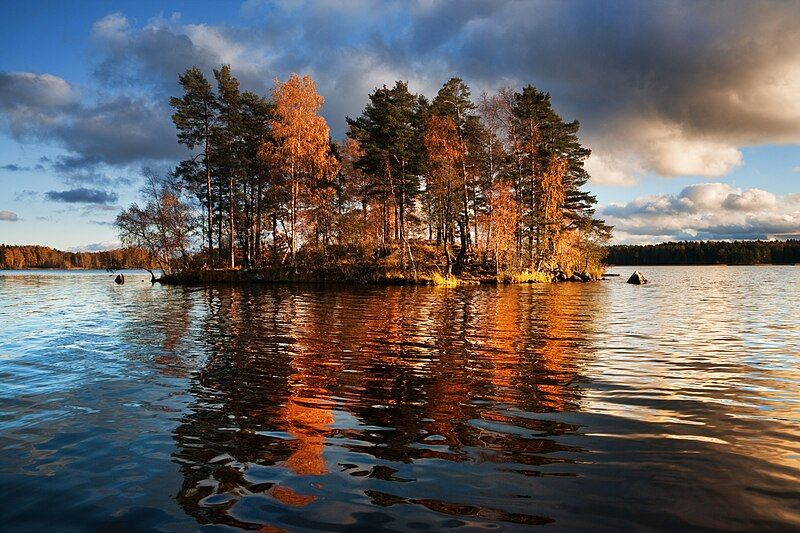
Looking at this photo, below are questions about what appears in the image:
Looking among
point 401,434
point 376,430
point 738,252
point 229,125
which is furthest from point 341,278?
point 738,252

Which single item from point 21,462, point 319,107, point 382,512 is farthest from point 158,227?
point 382,512

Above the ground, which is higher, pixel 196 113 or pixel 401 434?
pixel 196 113

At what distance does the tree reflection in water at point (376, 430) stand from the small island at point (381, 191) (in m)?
36.9

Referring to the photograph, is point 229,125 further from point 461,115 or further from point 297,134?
point 461,115

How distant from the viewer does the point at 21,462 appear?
6.18 m

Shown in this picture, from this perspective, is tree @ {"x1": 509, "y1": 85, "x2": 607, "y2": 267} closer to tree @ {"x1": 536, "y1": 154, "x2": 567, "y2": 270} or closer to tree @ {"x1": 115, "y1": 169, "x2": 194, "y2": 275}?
tree @ {"x1": 536, "y1": 154, "x2": 567, "y2": 270}

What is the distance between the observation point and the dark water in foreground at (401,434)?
15.5ft

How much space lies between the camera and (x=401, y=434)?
6.98m

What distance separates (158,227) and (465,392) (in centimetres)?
5955

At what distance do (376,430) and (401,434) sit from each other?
442 millimetres

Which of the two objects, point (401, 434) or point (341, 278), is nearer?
point (401, 434)

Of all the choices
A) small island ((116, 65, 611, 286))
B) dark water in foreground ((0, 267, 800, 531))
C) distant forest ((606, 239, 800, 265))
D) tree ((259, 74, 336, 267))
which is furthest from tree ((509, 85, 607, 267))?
distant forest ((606, 239, 800, 265))

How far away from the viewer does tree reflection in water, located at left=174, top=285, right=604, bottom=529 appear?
482cm

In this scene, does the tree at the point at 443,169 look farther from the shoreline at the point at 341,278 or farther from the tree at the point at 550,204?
the tree at the point at 550,204
